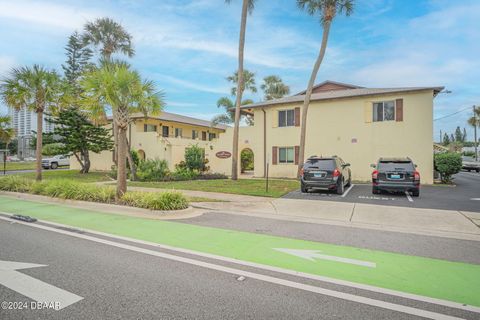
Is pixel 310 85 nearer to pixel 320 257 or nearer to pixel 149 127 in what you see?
pixel 320 257

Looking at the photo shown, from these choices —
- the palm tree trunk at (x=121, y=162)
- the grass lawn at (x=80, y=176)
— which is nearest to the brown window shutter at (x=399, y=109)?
the palm tree trunk at (x=121, y=162)

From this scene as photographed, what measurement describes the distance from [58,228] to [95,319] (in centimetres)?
485

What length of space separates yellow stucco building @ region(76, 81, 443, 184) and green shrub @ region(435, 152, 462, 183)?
523mm

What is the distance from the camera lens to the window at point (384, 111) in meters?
18.3

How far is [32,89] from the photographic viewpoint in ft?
44.7

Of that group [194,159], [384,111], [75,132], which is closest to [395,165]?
[384,111]

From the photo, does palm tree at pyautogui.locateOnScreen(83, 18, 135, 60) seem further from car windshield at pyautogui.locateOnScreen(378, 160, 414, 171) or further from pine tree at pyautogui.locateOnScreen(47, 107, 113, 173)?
car windshield at pyautogui.locateOnScreen(378, 160, 414, 171)

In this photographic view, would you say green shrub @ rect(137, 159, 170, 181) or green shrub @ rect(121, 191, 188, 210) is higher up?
green shrub @ rect(137, 159, 170, 181)

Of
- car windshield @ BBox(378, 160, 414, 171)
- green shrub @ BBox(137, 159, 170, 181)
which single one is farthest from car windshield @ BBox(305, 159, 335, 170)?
green shrub @ BBox(137, 159, 170, 181)

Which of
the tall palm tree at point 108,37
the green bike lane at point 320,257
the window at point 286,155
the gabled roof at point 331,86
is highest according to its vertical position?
the tall palm tree at point 108,37

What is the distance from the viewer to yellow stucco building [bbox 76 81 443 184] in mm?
17578

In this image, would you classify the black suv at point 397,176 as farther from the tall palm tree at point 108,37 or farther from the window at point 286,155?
the tall palm tree at point 108,37

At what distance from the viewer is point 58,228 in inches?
268

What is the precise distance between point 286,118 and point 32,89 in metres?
16.1
